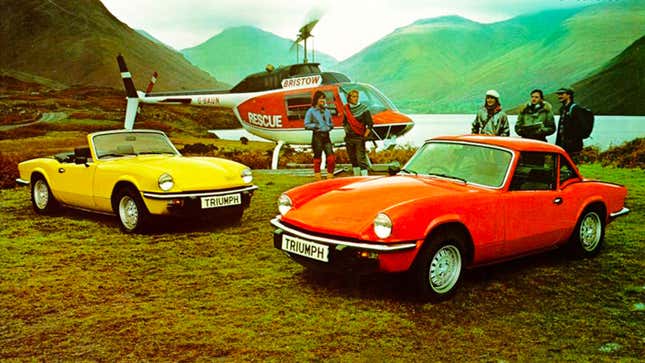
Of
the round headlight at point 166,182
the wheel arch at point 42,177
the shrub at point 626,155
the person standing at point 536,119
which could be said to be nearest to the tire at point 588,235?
the person standing at point 536,119

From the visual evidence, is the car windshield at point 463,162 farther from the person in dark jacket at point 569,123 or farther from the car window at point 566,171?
the person in dark jacket at point 569,123

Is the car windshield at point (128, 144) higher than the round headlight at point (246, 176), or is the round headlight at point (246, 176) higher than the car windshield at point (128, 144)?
the car windshield at point (128, 144)

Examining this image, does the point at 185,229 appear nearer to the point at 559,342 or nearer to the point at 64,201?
the point at 64,201

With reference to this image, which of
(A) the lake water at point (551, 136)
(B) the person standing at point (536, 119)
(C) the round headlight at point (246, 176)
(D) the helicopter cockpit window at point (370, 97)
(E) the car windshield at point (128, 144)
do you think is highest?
(D) the helicopter cockpit window at point (370, 97)

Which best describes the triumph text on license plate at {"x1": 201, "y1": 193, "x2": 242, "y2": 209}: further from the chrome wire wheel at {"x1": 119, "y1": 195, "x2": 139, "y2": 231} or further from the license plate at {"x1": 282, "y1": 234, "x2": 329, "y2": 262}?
the license plate at {"x1": 282, "y1": 234, "x2": 329, "y2": 262}

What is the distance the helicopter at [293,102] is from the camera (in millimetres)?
16234

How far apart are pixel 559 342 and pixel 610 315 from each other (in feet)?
2.97

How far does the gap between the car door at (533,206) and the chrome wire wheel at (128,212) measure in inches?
200

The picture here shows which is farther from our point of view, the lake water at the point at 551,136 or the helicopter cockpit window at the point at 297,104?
the lake water at the point at 551,136

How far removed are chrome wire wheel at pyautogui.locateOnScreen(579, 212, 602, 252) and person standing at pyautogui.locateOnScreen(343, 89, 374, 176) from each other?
194 inches

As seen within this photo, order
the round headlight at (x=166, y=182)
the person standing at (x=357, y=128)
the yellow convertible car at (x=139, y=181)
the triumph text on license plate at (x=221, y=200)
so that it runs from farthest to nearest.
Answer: the person standing at (x=357, y=128) → the triumph text on license plate at (x=221, y=200) → the yellow convertible car at (x=139, y=181) → the round headlight at (x=166, y=182)

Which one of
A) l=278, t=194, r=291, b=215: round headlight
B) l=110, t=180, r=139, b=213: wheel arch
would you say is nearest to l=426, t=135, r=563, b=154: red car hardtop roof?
l=278, t=194, r=291, b=215: round headlight

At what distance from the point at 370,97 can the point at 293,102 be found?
105 inches

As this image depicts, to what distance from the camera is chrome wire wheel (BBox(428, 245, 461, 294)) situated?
461 centimetres
